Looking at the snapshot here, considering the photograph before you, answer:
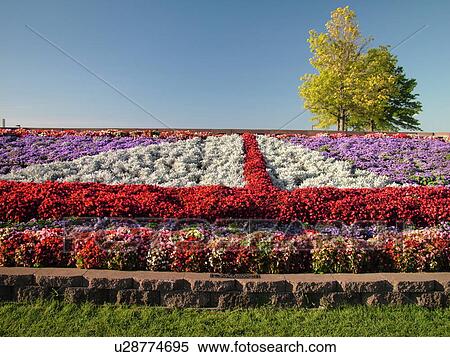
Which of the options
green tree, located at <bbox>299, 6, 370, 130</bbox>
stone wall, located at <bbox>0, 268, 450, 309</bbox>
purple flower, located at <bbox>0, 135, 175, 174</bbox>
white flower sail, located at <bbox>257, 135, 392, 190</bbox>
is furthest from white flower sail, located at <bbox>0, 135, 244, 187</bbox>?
green tree, located at <bbox>299, 6, 370, 130</bbox>

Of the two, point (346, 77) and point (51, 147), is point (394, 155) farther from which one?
point (346, 77)

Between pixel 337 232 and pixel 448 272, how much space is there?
1.59 metres

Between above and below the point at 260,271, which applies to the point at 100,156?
above

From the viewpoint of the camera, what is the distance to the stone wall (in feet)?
15.0

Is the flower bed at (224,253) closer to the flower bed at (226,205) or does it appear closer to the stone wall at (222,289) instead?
the flower bed at (226,205)

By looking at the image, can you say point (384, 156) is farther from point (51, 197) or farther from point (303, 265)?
point (51, 197)

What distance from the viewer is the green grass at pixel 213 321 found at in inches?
163

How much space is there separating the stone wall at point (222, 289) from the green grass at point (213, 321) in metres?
0.11

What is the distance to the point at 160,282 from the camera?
459 centimetres

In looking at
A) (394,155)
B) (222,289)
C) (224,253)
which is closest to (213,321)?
(222,289)

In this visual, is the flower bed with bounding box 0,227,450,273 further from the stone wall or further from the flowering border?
the flowering border

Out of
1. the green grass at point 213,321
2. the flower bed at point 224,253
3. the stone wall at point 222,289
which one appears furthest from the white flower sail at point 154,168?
the green grass at point 213,321

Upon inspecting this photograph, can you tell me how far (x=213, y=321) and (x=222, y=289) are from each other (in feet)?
1.25

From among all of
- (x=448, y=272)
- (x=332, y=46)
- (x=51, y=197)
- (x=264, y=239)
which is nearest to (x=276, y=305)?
(x=264, y=239)
